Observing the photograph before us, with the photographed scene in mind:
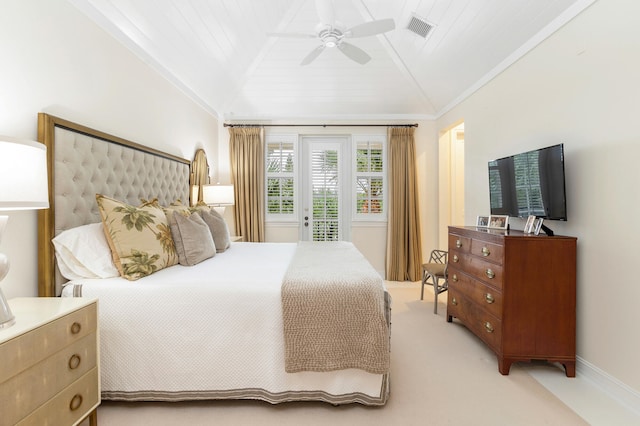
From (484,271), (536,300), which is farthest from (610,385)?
(484,271)

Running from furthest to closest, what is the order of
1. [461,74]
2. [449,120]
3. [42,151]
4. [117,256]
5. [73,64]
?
[449,120], [461,74], [73,64], [117,256], [42,151]

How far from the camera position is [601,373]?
2.01 metres

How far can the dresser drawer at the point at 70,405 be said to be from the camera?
4.09 ft

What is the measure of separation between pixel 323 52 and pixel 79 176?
10.4ft

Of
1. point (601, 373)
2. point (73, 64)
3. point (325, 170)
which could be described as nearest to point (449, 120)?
point (325, 170)

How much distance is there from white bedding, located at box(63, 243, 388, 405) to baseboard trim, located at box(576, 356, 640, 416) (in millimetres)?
1456

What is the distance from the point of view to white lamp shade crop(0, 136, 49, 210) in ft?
3.85

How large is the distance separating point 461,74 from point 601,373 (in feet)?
10.4

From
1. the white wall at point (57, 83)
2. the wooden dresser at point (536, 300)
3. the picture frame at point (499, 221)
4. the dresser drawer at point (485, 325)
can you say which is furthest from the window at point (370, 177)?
the white wall at point (57, 83)

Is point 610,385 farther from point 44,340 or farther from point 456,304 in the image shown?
point 44,340

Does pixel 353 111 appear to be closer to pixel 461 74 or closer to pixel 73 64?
pixel 461 74

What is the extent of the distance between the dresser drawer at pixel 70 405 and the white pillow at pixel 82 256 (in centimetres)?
58

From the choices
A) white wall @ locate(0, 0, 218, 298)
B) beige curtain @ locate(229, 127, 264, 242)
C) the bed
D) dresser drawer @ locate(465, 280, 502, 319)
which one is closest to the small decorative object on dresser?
dresser drawer @ locate(465, 280, 502, 319)

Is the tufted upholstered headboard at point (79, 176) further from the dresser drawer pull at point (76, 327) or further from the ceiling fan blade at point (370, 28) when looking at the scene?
the ceiling fan blade at point (370, 28)
